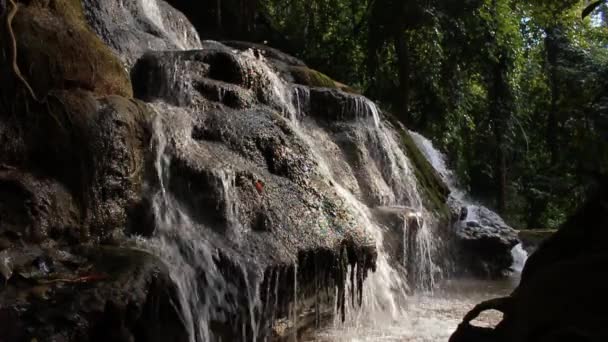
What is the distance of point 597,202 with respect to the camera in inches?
126

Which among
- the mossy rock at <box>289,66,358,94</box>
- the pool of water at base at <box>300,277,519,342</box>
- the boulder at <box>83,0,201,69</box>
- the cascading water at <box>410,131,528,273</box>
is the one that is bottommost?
the pool of water at base at <box>300,277,519,342</box>

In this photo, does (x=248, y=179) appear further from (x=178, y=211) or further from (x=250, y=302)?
(x=250, y=302)

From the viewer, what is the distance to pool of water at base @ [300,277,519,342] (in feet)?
19.7

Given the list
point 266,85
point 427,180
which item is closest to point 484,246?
point 427,180

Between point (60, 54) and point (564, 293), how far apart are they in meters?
4.02

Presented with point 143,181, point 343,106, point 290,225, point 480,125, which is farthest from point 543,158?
point 143,181

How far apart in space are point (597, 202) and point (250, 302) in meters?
2.65

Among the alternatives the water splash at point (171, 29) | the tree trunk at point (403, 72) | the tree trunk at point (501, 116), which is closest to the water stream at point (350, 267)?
the water splash at point (171, 29)

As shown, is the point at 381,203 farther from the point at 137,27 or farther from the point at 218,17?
the point at 218,17

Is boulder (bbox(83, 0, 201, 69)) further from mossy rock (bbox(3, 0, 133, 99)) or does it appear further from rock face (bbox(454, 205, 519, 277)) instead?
rock face (bbox(454, 205, 519, 277))

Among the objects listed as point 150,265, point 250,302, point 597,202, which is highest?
point 597,202

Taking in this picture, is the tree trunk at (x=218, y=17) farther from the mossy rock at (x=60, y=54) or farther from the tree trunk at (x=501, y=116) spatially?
the mossy rock at (x=60, y=54)

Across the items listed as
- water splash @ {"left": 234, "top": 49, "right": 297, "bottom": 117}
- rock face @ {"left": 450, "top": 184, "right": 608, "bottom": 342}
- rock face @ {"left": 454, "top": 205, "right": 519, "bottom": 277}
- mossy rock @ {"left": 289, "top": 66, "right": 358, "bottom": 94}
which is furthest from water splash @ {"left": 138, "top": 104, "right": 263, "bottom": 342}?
rock face @ {"left": 454, "top": 205, "right": 519, "bottom": 277}

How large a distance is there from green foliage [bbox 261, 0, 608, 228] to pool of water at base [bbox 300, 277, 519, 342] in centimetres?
484
